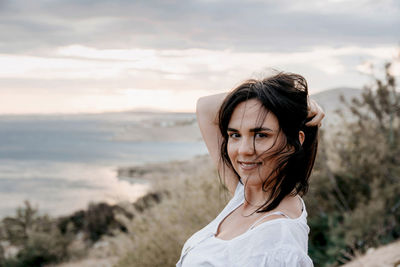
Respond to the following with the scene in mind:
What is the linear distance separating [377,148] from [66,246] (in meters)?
7.60

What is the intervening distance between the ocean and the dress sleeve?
16.0 ft

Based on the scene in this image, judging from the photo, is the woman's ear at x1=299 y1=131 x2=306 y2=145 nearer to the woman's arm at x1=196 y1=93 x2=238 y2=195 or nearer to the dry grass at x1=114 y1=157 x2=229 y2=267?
the woman's arm at x1=196 y1=93 x2=238 y2=195

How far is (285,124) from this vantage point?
155 cm

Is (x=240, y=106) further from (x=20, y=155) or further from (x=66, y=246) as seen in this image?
(x=20, y=155)

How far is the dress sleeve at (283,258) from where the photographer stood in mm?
1302

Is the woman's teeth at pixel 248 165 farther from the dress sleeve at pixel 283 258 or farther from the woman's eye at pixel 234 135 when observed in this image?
the dress sleeve at pixel 283 258

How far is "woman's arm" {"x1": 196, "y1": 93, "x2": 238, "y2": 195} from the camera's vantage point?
6.91 feet

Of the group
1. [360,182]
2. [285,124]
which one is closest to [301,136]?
[285,124]

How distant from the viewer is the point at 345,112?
6844 millimetres

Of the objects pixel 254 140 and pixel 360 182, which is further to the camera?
pixel 360 182

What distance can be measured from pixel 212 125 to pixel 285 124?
26.3 inches

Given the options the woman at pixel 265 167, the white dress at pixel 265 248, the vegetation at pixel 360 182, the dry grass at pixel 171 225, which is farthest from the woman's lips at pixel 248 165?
the vegetation at pixel 360 182

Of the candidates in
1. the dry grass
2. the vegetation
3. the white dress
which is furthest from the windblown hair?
the vegetation

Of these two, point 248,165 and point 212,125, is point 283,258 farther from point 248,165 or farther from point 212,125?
point 212,125
